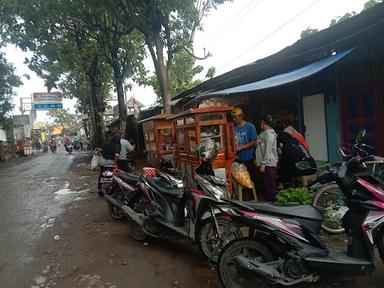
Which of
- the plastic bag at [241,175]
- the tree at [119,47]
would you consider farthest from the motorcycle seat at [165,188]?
the tree at [119,47]

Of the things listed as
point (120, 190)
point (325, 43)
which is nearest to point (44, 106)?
point (120, 190)

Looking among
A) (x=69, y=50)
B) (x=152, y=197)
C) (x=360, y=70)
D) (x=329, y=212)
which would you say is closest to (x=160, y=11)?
(x=360, y=70)

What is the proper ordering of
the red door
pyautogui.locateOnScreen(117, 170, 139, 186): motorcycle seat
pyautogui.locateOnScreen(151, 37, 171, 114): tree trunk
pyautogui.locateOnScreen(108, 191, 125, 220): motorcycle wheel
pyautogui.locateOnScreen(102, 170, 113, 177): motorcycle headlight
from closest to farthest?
pyautogui.locateOnScreen(117, 170, 139, 186): motorcycle seat, the red door, pyautogui.locateOnScreen(108, 191, 125, 220): motorcycle wheel, pyautogui.locateOnScreen(102, 170, 113, 177): motorcycle headlight, pyautogui.locateOnScreen(151, 37, 171, 114): tree trunk

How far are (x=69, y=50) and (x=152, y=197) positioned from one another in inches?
630

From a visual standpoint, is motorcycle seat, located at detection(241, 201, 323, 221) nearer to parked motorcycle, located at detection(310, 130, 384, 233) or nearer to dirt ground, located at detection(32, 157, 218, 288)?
dirt ground, located at detection(32, 157, 218, 288)

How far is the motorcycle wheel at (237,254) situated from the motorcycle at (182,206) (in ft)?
1.22

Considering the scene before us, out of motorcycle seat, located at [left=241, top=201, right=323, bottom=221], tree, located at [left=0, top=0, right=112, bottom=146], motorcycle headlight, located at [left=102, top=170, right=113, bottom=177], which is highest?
tree, located at [left=0, top=0, right=112, bottom=146]

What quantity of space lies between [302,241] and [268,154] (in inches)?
115

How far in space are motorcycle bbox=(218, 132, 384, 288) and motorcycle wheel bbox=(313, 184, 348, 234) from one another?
1.74 m

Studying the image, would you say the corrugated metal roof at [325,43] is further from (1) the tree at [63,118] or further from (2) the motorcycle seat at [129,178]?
(1) the tree at [63,118]

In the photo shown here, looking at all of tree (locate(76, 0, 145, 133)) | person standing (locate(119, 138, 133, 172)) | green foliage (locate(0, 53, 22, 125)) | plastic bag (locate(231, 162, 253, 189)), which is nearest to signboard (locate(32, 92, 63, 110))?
green foliage (locate(0, 53, 22, 125))

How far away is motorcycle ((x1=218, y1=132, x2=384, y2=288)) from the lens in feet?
10.8

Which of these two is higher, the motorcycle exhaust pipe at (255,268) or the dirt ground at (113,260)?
the motorcycle exhaust pipe at (255,268)

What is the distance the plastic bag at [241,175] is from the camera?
21.5ft
